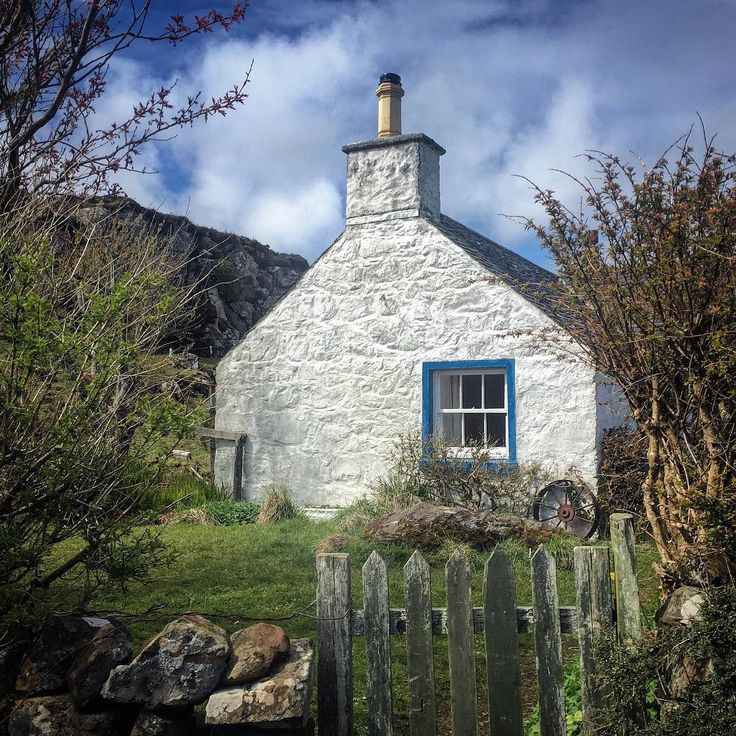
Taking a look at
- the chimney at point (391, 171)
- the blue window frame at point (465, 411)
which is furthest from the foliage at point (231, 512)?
the chimney at point (391, 171)

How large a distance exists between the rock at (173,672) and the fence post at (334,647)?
0.48 meters

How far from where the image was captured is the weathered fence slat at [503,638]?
12.2 ft

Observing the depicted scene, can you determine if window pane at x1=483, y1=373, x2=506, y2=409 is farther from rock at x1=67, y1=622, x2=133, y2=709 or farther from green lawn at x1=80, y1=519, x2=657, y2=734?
rock at x1=67, y1=622, x2=133, y2=709

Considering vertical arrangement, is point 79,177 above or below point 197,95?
below

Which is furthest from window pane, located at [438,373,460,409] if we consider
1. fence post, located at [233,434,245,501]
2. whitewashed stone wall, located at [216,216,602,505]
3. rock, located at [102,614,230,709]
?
rock, located at [102,614,230,709]

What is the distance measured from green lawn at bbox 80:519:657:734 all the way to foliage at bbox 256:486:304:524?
1161mm

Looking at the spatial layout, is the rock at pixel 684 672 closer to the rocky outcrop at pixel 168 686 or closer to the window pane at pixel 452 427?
the rocky outcrop at pixel 168 686

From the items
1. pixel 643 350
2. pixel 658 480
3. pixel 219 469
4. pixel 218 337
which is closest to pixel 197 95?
pixel 643 350

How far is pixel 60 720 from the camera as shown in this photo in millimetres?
3705

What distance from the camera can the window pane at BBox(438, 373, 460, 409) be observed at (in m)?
11.3

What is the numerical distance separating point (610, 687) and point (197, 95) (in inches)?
141

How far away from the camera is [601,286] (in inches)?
174

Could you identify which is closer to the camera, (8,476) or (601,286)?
(8,476)

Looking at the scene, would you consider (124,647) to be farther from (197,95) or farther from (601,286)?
(601,286)
